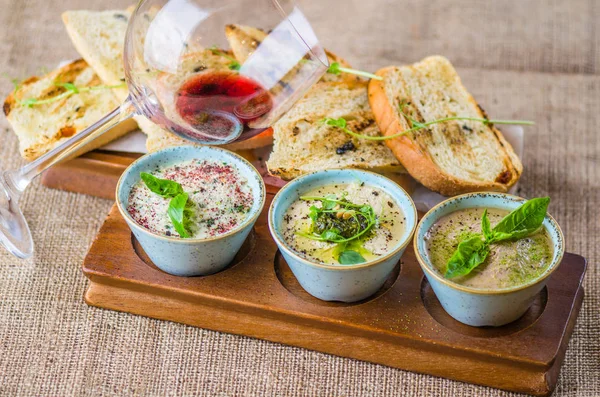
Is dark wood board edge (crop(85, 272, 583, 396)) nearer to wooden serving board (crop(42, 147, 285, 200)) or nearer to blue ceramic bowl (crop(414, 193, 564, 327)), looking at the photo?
blue ceramic bowl (crop(414, 193, 564, 327))

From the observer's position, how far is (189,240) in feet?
7.38

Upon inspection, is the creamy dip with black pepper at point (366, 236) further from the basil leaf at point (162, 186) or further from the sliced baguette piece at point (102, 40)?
the sliced baguette piece at point (102, 40)

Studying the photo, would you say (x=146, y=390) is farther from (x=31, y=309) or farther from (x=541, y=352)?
(x=541, y=352)

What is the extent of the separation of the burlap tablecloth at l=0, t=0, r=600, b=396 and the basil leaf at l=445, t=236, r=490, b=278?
1.21ft

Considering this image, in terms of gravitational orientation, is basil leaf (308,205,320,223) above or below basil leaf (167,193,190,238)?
below

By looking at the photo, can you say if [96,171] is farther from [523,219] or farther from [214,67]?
[523,219]

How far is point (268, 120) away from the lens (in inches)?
99.3

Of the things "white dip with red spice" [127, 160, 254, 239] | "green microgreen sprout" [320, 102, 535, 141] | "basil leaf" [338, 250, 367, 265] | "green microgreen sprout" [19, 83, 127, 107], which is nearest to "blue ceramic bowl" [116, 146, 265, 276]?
"white dip with red spice" [127, 160, 254, 239]

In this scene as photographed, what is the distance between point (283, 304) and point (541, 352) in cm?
74

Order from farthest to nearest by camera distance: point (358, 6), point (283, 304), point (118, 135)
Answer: point (358, 6) → point (118, 135) → point (283, 304)

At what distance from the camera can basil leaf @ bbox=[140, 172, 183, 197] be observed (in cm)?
238

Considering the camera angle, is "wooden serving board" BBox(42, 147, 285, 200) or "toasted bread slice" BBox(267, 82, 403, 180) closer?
"toasted bread slice" BBox(267, 82, 403, 180)

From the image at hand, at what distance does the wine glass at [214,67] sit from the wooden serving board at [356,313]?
0.40 meters

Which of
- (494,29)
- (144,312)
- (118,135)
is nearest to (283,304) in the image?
(144,312)
